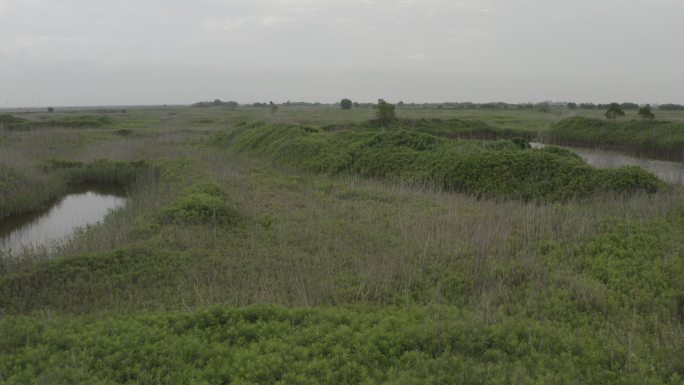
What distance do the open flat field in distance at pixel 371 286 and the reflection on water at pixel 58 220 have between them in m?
0.75

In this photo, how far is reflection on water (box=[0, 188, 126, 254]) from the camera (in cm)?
1059

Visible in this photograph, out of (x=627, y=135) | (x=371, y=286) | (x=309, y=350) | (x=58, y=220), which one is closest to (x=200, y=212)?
(x=371, y=286)

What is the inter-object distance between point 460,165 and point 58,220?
40.3 feet

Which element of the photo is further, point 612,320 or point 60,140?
point 60,140

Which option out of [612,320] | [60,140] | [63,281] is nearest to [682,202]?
[612,320]

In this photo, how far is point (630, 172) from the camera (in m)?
11.8

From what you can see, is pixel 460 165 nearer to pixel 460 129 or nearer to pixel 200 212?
pixel 200 212

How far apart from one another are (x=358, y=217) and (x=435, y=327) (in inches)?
208

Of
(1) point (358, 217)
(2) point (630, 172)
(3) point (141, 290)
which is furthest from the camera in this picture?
(2) point (630, 172)

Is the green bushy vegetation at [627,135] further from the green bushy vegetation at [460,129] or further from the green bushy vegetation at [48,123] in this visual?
the green bushy vegetation at [48,123]

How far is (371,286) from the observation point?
630 cm

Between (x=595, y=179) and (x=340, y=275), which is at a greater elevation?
(x=595, y=179)

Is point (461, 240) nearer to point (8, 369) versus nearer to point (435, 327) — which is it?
point (435, 327)

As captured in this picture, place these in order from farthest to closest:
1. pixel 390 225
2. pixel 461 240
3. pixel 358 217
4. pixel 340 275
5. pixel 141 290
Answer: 1. pixel 358 217
2. pixel 390 225
3. pixel 461 240
4. pixel 340 275
5. pixel 141 290
